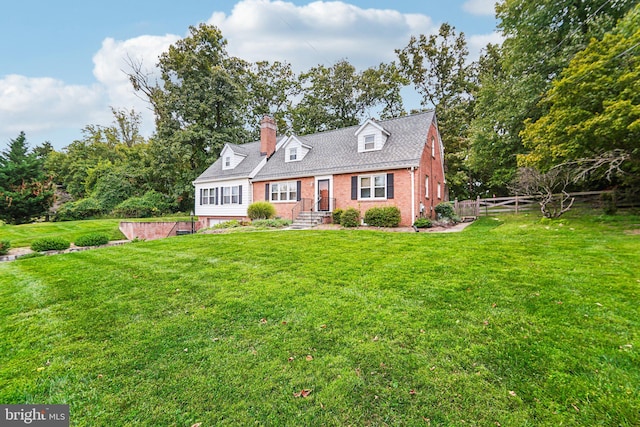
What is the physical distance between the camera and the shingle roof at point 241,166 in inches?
782

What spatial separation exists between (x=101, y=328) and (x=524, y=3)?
76.3 feet

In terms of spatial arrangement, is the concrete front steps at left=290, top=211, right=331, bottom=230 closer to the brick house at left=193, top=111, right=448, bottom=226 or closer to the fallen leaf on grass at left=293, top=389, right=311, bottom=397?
the brick house at left=193, top=111, right=448, bottom=226

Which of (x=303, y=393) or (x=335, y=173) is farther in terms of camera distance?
(x=335, y=173)

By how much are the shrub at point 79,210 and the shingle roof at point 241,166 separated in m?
11.6

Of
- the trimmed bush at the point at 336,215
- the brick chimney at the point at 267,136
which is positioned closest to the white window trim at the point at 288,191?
the trimmed bush at the point at 336,215

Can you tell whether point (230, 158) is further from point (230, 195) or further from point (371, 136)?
point (371, 136)

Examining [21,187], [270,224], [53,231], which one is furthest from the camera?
[21,187]

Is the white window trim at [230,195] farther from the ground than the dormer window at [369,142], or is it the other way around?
the dormer window at [369,142]

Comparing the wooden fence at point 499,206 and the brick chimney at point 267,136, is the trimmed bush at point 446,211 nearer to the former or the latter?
the wooden fence at point 499,206

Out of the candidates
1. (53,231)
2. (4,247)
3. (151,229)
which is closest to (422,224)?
(151,229)

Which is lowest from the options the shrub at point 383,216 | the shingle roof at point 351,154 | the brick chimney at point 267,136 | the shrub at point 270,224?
the shrub at point 270,224

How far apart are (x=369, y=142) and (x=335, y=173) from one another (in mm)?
2751

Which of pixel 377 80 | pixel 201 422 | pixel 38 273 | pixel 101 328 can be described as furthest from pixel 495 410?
pixel 377 80

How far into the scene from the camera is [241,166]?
2069 cm
